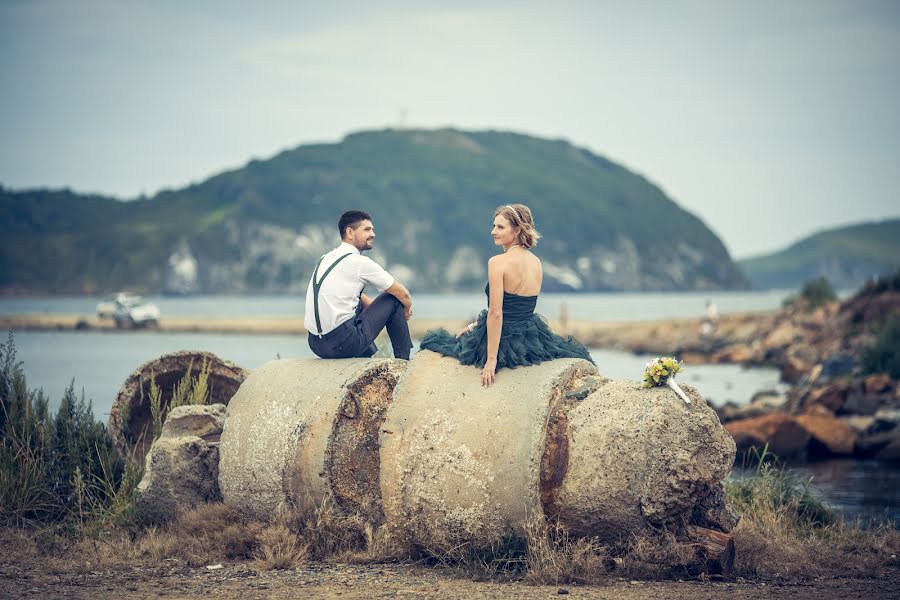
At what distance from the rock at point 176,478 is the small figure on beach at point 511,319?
8.27ft

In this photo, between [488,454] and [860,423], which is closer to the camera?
[488,454]

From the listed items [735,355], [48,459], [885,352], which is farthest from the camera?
[735,355]

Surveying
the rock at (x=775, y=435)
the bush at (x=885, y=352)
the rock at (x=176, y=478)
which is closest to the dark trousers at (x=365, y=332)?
the rock at (x=176, y=478)

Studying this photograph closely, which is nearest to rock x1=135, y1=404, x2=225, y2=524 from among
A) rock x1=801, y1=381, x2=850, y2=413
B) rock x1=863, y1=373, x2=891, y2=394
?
rock x1=801, y1=381, x2=850, y2=413

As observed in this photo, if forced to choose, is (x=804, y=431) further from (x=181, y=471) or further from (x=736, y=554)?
(x=181, y=471)

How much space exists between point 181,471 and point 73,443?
2.05 m

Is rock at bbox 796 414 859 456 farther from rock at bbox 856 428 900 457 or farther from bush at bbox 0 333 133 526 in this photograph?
bush at bbox 0 333 133 526

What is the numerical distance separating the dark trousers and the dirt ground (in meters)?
2.17

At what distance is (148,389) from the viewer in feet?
38.1

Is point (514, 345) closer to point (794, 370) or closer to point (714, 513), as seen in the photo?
point (714, 513)

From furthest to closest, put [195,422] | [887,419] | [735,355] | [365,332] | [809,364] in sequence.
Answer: [735,355] < [809,364] < [887,419] < [195,422] < [365,332]

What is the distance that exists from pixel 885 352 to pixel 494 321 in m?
22.4

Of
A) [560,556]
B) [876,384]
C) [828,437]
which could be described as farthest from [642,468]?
[876,384]

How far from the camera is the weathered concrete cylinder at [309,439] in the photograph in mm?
9195
